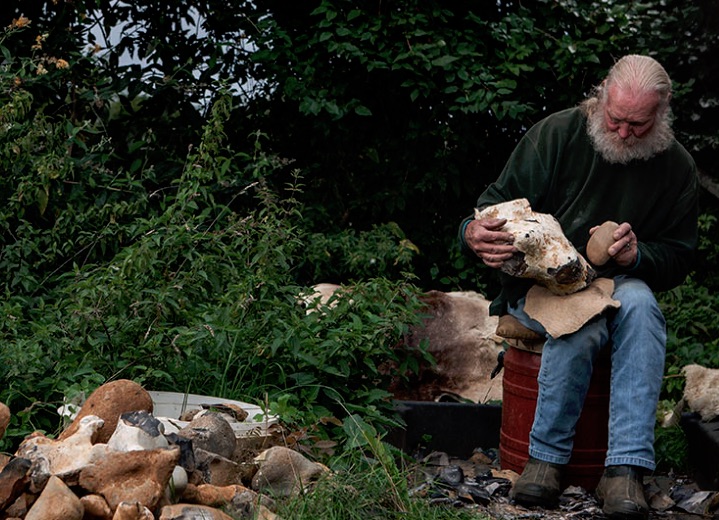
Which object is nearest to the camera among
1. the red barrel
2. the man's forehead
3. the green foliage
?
the green foliage

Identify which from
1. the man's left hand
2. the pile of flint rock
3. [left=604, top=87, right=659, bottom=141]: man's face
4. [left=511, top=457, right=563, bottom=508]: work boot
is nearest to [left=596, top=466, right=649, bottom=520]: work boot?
[left=511, top=457, right=563, bottom=508]: work boot

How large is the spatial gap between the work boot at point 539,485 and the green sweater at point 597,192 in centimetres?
72

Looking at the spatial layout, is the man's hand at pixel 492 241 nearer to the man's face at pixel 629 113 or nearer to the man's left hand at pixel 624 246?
the man's left hand at pixel 624 246

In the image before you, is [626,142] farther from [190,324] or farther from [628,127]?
[190,324]

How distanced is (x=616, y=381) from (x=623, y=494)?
44 centimetres

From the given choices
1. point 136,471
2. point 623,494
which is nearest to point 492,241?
point 623,494

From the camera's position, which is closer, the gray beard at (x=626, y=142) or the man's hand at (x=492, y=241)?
the man's hand at (x=492, y=241)

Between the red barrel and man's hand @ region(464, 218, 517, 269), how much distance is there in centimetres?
51

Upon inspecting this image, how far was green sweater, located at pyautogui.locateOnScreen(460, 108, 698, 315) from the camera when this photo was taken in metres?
4.44

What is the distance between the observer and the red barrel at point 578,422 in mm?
4305

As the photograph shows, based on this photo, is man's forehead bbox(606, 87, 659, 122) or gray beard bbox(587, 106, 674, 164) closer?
man's forehead bbox(606, 87, 659, 122)

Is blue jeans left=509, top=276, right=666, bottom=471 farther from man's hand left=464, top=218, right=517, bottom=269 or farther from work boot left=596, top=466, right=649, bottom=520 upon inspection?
man's hand left=464, top=218, right=517, bottom=269

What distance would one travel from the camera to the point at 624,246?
4203 mm

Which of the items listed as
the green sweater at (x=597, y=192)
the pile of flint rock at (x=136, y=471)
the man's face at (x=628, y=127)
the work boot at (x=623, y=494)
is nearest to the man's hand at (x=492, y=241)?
the green sweater at (x=597, y=192)
